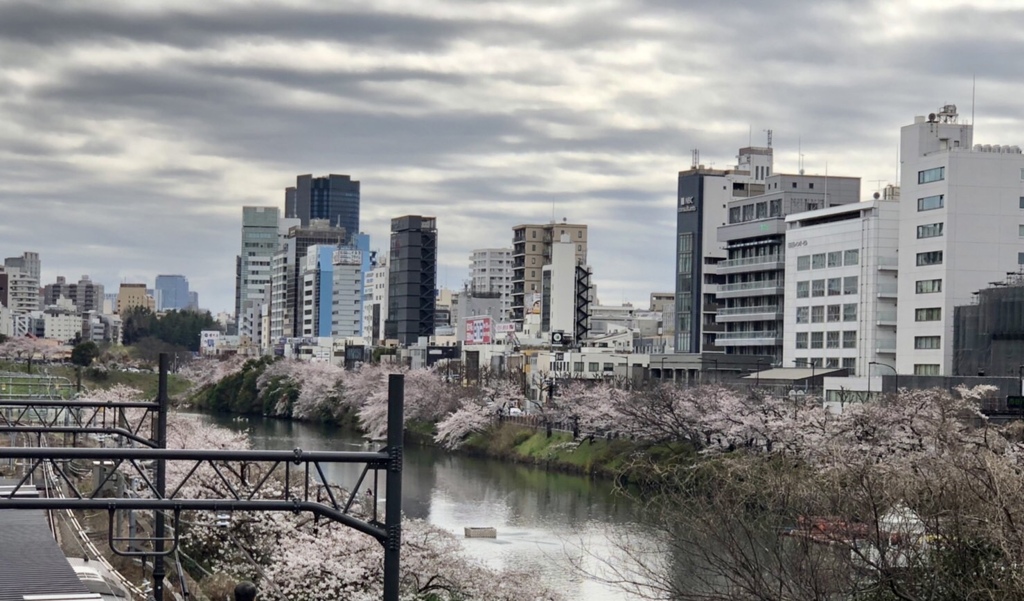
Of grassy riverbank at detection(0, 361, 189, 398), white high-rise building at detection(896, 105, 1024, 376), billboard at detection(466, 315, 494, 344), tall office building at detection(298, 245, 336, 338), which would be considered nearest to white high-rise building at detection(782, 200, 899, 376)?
white high-rise building at detection(896, 105, 1024, 376)

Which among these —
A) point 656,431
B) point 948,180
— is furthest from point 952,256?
point 656,431

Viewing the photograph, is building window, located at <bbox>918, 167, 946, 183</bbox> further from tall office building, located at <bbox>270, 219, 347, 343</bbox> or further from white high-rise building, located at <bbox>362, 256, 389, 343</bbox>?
tall office building, located at <bbox>270, 219, 347, 343</bbox>

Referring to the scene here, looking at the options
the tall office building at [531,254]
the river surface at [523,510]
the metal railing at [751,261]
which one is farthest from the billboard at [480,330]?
the river surface at [523,510]

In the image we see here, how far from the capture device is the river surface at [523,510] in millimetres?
26594

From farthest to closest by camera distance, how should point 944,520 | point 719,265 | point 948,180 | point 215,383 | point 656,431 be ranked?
1. point 215,383
2. point 719,265
3. point 948,180
4. point 656,431
5. point 944,520

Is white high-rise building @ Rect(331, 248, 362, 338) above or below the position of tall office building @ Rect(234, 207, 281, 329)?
below

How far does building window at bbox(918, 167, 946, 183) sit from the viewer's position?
49938mm

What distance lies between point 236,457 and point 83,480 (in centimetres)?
2388

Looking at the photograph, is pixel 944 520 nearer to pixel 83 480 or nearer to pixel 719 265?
pixel 83 480

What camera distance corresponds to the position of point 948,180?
49.6 meters

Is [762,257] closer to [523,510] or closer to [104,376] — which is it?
[523,510]

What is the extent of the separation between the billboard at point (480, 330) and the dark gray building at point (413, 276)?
77.1 ft

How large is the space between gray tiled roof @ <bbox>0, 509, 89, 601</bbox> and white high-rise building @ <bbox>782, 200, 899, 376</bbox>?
43.3 metres

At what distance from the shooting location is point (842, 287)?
56.6 m
